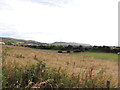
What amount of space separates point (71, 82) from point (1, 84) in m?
1.54

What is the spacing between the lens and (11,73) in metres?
4.29

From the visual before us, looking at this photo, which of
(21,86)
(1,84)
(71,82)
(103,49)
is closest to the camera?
(1,84)

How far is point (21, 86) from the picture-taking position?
153 inches

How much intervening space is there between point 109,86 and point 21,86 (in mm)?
2024

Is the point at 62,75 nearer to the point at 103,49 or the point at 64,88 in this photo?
the point at 64,88

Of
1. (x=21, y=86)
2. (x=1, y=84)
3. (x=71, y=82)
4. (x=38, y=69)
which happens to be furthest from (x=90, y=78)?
(x=1, y=84)

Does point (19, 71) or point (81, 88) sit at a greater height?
point (19, 71)

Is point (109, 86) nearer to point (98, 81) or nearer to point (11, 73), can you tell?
point (98, 81)

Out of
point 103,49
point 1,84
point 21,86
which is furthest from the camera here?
→ point 103,49

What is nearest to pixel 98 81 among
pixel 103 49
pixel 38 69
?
pixel 38 69

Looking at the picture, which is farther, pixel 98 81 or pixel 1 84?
pixel 98 81

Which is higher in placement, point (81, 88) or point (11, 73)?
point (11, 73)

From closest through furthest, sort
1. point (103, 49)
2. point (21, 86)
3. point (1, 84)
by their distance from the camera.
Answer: point (1, 84), point (21, 86), point (103, 49)

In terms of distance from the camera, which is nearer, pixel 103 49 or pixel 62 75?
pixel 62 75
